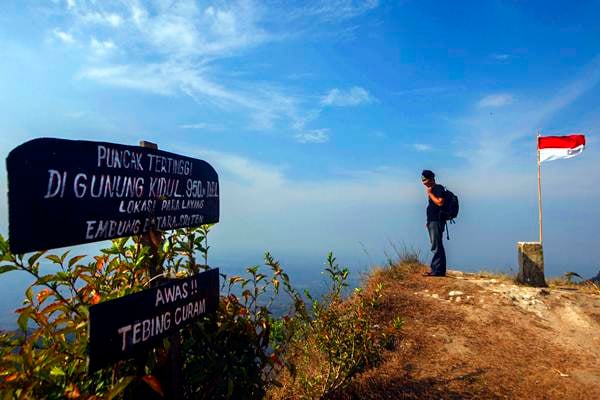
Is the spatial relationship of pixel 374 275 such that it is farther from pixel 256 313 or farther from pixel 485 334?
pixel 256 313

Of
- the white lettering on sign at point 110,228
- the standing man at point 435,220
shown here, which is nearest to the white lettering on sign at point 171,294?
the white lettering on sign at point 110,228

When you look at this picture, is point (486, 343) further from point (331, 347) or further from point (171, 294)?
point (171, 294)

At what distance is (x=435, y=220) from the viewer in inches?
385

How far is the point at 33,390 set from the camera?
245 cm

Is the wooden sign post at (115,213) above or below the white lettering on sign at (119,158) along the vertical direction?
below

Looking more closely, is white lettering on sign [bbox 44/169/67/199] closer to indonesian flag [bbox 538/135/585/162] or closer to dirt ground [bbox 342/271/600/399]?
dirt ground [bbox 342/271/600/399]

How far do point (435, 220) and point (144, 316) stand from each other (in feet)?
28.0

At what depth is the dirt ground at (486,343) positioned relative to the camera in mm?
4941

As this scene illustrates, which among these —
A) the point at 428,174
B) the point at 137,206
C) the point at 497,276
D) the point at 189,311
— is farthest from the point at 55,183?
the point at 497,276

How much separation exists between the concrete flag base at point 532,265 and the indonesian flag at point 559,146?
3055 mm

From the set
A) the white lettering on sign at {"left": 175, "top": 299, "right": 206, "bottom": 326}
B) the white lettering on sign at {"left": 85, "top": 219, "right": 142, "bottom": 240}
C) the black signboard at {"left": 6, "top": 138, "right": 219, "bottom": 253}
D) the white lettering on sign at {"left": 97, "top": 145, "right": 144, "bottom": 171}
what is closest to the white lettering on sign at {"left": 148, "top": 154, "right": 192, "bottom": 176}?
the black signboard at {"left": 6, "top": 138, "right": 219, "bottom": 253}

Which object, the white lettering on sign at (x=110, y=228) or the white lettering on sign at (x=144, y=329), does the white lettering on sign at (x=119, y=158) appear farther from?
the white lettering on sign at (x=144, y=329)

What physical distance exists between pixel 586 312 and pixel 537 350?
2.45 meters

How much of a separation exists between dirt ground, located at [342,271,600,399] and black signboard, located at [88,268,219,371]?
102 inches
